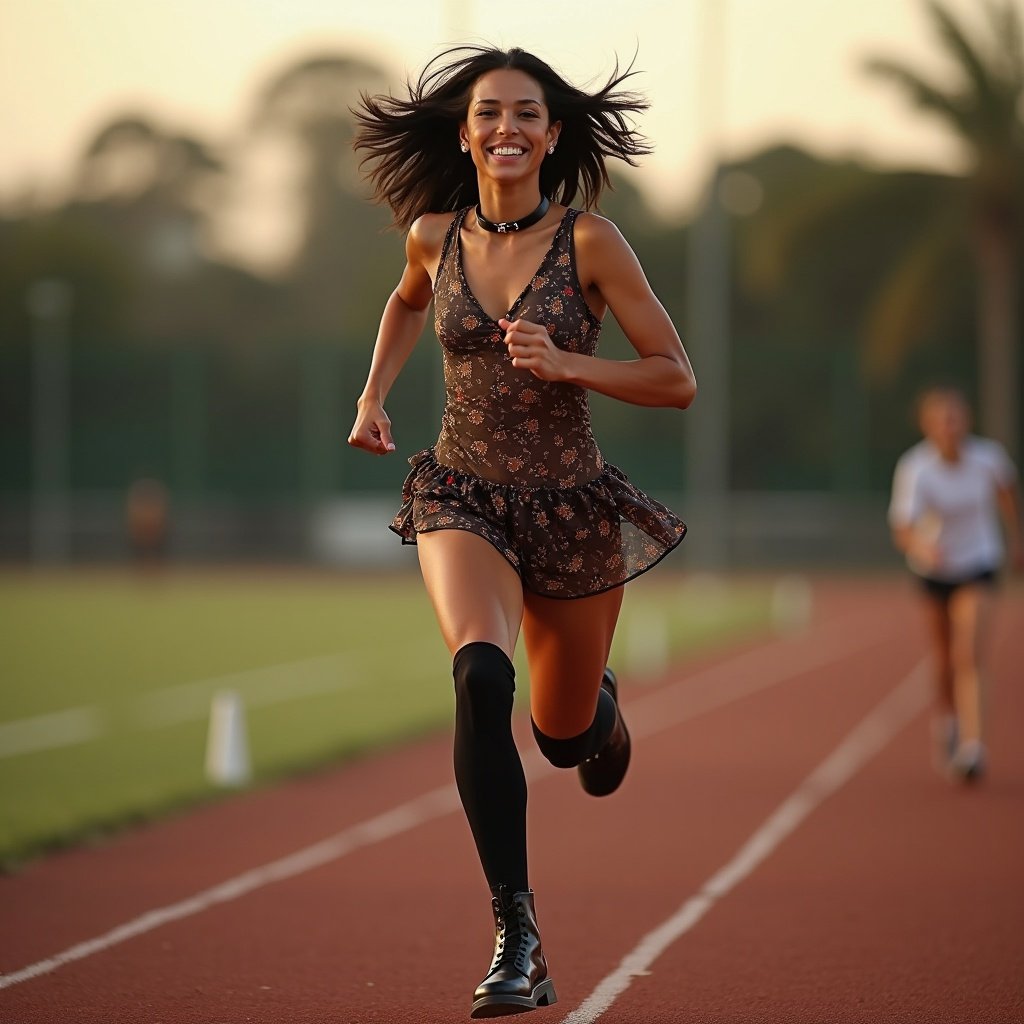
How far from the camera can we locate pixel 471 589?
516 centimetres

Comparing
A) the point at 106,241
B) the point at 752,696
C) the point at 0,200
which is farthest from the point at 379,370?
the point at 0,200

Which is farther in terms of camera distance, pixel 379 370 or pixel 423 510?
pixel 379 370

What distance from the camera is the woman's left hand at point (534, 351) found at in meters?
4.99

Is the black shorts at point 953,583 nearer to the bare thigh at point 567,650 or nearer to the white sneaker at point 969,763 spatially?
the white sneaker at point 969,763

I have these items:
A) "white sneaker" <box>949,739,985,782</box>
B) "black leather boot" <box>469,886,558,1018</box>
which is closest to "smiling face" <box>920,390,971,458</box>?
"white sneaker" <box>949,739,985,782</box>

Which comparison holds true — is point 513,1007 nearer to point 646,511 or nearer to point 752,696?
point 646,511

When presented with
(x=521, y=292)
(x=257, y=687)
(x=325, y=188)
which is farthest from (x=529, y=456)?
(x=325, y=188)

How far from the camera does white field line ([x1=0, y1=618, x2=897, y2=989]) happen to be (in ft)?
20.7

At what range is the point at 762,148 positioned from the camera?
2197 inches

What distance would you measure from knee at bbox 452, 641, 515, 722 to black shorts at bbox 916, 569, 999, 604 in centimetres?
635

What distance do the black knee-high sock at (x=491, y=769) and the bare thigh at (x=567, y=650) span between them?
0.50 meters

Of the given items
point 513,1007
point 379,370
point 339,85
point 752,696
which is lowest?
point 752,696

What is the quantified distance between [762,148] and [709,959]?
51.2 metres

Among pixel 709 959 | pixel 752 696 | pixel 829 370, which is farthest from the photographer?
pixel 829 370
